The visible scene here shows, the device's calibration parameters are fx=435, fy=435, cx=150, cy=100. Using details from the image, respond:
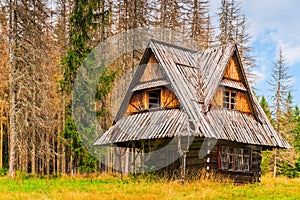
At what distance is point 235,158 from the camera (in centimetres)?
2291

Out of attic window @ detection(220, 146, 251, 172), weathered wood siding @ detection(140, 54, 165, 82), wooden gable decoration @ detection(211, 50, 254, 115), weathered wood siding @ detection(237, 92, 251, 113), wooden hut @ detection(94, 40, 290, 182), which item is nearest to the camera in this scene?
wooden hut @ detection(94, 40, 290, 182)

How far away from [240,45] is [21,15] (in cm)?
2189

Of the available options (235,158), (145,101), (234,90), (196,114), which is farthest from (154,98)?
(235,158)

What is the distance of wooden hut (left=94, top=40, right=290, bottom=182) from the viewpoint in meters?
20.8

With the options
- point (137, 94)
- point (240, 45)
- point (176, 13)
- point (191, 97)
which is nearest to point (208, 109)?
point (191, 97)

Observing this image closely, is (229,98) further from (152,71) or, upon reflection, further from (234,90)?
(152,71)

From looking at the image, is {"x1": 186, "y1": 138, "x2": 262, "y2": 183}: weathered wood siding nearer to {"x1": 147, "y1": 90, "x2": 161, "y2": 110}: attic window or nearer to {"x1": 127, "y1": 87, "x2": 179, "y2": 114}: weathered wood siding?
{"x1": 127, "y1": 87, "x2": 179, "y2": 114}: weathered wood siding

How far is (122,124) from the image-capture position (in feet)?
76.1

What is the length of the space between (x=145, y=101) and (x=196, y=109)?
11.6 ft

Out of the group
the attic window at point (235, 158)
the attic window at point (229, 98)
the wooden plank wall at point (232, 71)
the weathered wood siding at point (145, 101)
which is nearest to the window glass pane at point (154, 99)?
the weathered wood siding at point (145, 101)

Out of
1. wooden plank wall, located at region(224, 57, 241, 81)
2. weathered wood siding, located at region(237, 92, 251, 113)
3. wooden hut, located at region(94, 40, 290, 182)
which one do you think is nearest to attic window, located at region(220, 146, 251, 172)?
wooden hut, located at region(94, 40, 290, 182)

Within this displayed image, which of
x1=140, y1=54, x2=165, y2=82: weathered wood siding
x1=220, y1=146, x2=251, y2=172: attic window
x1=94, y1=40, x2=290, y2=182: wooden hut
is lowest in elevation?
x1=220, y1=146, x2=251, y2=172: attic window

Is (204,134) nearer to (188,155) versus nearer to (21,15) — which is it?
(188,155)

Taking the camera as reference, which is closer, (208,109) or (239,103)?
(208,109)
